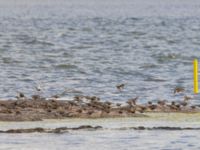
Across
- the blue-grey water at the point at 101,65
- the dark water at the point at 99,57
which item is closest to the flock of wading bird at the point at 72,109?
the blue-grey water at the point at 101,65

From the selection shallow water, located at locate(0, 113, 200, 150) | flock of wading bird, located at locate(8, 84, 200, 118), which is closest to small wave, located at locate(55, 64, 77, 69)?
flock of wading bird, located at locate(8, 84, 200, 118)

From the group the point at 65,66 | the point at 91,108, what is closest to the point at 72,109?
the point at 91,108

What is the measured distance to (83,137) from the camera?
22.8m

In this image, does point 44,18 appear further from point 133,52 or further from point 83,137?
point 83,137

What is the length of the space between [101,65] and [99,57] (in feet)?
18.0

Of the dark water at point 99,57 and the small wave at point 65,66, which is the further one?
the small wave at point 65,66

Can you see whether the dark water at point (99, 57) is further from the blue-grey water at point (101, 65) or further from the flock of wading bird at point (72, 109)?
the flock of wading bird at point (72, 109)

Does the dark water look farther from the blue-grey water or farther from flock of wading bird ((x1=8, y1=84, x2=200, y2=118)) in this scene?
flock of wading bird ((x1=8, y1=84, x2=200, y2=118))

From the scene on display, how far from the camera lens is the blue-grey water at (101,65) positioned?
22.9 metres

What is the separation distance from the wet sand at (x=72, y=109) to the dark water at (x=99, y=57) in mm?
4167

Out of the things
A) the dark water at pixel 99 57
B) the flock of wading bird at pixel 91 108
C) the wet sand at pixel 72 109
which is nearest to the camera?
the wet sand at pixel 72 109

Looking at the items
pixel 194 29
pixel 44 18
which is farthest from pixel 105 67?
pixel 44 18

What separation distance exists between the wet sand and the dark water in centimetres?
417

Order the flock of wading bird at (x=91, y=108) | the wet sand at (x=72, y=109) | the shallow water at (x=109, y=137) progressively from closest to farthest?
the shallow water at (x=109, y=137) < the wet sand at (x=72, y=109) < the flock of wading bird at (x=91, y=108)
